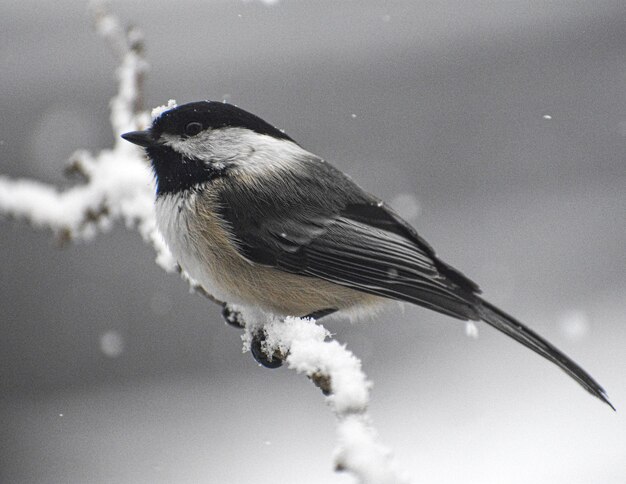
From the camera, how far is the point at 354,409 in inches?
59.4

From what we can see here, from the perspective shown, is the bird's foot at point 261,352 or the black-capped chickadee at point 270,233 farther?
the black-capped chickadee at point 270,233

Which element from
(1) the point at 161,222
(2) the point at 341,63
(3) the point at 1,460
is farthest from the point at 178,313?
(1) the point at 161,222

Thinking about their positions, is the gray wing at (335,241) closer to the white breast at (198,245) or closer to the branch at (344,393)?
the white breast at (198,245)

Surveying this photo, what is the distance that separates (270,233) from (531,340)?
3.15 feet

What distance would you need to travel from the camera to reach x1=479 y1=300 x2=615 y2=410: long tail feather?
247cm

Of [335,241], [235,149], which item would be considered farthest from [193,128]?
[335,241]

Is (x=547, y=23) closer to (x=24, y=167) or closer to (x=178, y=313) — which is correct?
(x=178, y=313)

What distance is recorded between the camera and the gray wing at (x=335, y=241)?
2.57 m

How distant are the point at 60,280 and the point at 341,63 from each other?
8.73 feet

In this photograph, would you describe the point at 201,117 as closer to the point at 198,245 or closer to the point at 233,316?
the point at 198,245

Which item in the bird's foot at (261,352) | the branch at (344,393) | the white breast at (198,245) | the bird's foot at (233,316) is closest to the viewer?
the branch at (344,393)

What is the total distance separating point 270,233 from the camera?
8.69 feet

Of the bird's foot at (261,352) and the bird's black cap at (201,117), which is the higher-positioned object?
the bird's black cap at (201,117)

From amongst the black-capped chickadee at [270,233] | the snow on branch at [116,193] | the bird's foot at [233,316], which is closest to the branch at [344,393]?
the snow on branch at [116,193]
